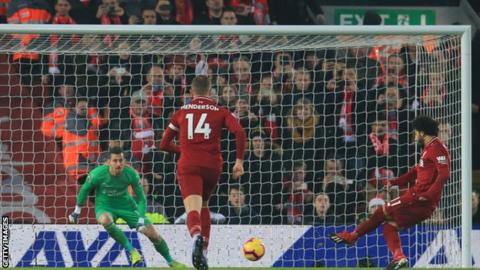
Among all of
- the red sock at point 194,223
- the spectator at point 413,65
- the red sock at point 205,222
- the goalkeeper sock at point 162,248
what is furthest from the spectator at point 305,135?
the red sock at point 194,223

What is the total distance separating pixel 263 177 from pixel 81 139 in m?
2.09

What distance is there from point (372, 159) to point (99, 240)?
3257 millimetres

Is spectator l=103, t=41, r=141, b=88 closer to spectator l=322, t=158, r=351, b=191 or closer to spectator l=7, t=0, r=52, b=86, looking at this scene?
spectator l=7, t=0, r=52, b=86

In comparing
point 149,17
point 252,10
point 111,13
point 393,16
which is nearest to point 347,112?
point 252,10

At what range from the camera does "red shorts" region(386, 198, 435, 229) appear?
41.1 ft

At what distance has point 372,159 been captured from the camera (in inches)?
628

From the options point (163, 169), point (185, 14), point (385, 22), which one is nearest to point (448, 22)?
point (385, 22)

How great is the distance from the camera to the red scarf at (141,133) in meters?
15.5

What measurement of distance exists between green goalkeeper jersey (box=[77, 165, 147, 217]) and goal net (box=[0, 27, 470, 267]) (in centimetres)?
31

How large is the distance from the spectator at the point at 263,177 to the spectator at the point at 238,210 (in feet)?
0.38

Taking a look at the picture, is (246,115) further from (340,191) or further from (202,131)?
(202,131)

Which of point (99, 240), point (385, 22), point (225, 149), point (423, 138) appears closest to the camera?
point (423, 138)

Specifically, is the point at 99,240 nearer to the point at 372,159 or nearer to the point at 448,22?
the point at 372,159

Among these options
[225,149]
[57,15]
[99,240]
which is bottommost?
[99,240]
